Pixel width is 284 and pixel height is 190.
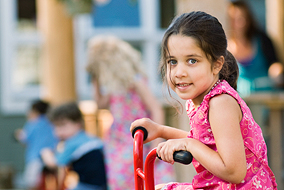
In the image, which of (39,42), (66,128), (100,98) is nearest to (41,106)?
(39,42)

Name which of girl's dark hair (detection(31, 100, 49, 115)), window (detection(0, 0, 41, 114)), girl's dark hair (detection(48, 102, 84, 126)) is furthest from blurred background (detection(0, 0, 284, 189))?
girl's dark hair (detection(48, 102, 84, 126))

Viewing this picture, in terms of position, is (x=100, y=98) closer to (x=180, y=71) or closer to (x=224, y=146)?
(x=180, y=71)

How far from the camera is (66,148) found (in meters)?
3.57

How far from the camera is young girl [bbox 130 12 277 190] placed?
131 cm

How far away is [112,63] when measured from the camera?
11.7 feet

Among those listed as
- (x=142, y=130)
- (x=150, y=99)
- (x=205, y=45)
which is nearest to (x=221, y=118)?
(x=205, y=45)

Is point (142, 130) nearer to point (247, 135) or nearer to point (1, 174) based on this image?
point (247, 135)

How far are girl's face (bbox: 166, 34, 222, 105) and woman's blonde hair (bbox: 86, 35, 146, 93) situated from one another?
6.78 ft

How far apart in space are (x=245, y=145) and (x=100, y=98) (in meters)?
2.47

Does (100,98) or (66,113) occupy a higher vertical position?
(100,98)

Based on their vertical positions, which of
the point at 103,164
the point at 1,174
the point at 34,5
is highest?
the point at 34,5

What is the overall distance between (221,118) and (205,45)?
0.24 metres

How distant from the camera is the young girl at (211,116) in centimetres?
131

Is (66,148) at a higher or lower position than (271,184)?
lower
